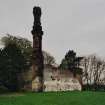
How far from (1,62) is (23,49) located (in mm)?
14932

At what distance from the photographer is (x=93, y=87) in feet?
261

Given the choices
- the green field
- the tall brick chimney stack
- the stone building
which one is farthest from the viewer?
the stone building

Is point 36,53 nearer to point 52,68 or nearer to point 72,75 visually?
point 52,68

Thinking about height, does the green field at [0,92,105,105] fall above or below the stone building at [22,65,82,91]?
below

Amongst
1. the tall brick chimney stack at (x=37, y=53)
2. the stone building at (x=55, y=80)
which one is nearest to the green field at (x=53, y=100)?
the tall brick chimney stack at (x=37, y=53)

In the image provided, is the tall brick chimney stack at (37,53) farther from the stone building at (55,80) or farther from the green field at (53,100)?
the green field at (53,100)

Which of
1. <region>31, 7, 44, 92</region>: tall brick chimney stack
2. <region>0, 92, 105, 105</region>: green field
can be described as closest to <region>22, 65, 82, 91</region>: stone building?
<region>31, 7, 44, 92</region>: tall brick chimney stack

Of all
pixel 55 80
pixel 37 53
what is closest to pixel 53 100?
pixel 55 80

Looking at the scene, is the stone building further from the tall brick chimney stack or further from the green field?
the green field

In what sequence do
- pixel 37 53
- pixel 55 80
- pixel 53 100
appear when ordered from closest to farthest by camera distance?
1. pixel 53 100
2. pixel 55 80
3. pixel 37 53

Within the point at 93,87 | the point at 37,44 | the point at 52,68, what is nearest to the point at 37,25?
the point at 37,44

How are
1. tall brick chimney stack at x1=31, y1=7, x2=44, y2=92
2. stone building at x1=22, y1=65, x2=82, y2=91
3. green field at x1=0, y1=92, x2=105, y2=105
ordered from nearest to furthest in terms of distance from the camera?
1. green field at x1=0, y1=92, x2=105, y2=105
2. tall brick chimney stack at x1=31, y1=7, x2=44, y2=92
3. stone building at x1=22, y1=65, x2=82, y2=91

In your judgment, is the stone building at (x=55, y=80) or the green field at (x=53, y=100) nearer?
the green field at (x=53, y=100)

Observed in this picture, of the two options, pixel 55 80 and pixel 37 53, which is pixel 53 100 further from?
pixel 37 53
